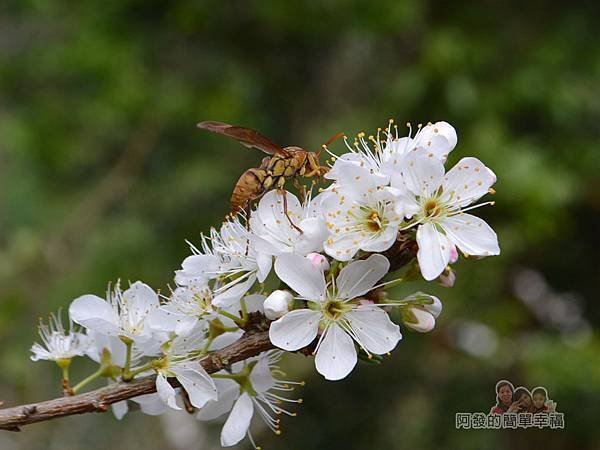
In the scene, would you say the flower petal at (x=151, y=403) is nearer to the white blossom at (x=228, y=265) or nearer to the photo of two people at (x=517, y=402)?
the white blossom at (x=228, y=265)

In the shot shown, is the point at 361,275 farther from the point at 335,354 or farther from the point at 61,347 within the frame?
the point at 61,347

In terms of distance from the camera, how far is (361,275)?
93 cm

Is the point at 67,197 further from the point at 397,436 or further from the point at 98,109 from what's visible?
the point at 397,436

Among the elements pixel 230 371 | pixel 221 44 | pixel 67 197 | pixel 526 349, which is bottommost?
pixel 230 371

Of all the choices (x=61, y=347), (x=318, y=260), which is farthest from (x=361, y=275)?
(x=61, y=347)

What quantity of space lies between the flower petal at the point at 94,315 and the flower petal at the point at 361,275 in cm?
31

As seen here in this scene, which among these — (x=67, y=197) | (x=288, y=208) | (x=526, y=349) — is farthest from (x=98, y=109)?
→ (x=288, y=208)

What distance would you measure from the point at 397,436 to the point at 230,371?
2.65 metres

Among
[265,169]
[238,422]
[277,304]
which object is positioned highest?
[265,169]

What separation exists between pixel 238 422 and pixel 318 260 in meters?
0.26

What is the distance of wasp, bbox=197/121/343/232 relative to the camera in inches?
43.5

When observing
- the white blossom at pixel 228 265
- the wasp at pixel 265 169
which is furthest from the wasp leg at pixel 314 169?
the white blossom at pixel 228 265

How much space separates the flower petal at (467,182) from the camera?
38.3 inches

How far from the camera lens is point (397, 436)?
11.8ft
